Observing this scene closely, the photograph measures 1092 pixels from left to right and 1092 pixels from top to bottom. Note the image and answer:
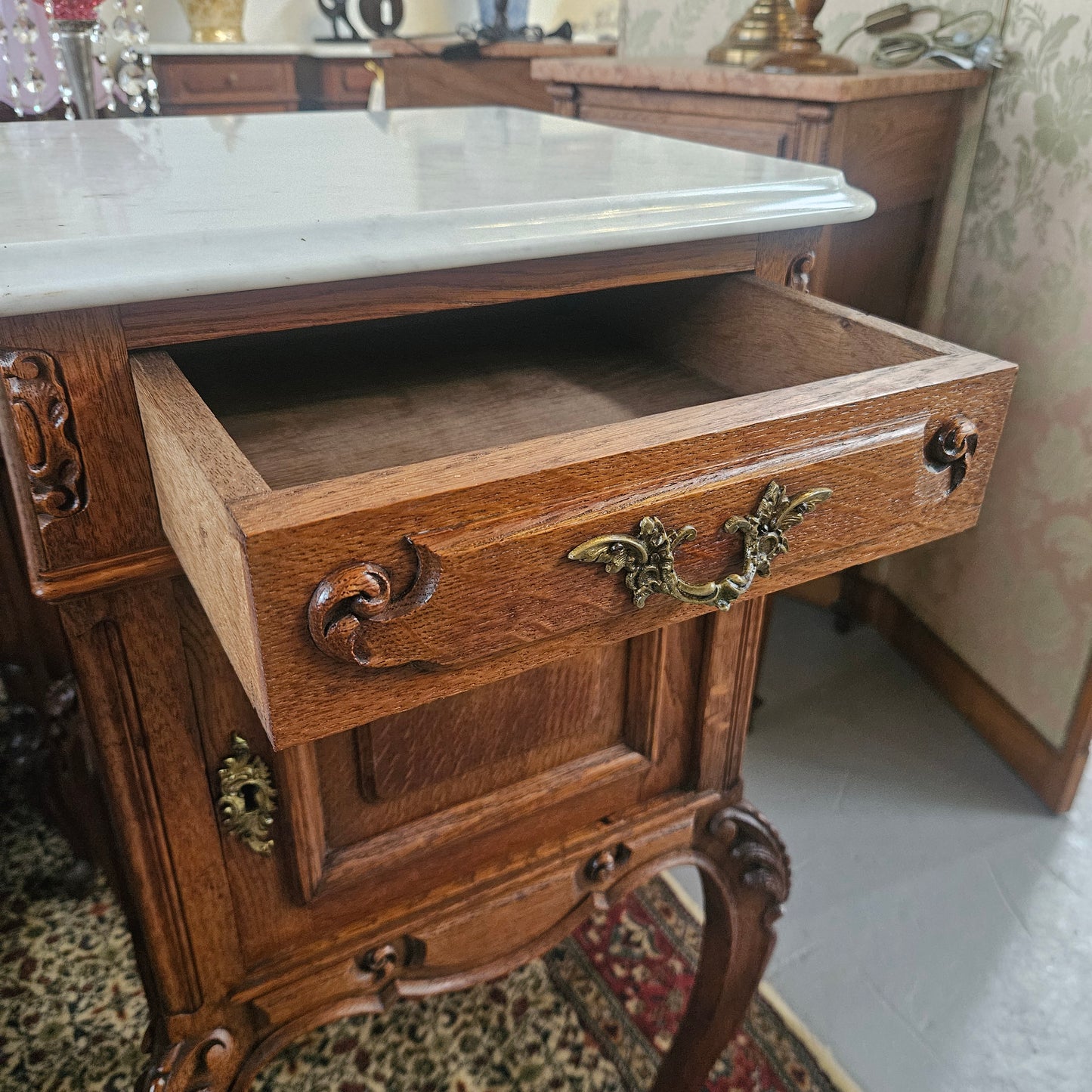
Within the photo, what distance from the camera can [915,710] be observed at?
1439 mm

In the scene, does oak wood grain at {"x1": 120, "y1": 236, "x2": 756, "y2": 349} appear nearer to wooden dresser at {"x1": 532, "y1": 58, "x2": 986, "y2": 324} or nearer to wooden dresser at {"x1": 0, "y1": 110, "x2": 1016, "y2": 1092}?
wooden dresser at {"x1": 0, "y1": 110, "x2": 1016, "y2": 1092}

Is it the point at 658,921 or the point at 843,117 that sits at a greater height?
the point at 843,117

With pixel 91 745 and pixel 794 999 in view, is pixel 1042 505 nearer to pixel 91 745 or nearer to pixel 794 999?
pixel 794 999

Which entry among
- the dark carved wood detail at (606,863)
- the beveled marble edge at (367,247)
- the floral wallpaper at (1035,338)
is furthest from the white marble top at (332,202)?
the floral wallpaper at (1035,338)

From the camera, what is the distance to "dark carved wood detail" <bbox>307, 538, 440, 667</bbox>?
34cm

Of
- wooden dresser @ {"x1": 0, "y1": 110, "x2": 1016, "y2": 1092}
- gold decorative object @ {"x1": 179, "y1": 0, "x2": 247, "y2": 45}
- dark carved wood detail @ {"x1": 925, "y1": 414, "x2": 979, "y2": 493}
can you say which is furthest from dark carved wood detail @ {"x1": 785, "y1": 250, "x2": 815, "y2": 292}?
gold decorative object @ {"x1": 179, "y1": 0, "x2": 247, "y2": 45}

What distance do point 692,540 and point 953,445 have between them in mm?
148

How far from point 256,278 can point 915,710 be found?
4.13 ft

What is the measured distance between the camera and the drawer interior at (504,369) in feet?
1.69

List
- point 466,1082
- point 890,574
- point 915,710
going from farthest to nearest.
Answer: point 890,574 < point 915,710 < point 466,1082

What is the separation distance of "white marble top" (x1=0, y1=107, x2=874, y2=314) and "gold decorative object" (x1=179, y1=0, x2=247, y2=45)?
2346 millimetres

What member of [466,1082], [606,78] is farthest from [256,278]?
[606,78]

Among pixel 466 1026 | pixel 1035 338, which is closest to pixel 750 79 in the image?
pixel 1035 338

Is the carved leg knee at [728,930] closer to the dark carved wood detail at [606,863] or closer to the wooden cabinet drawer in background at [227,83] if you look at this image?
the dark carved wood detail at [606,863]
